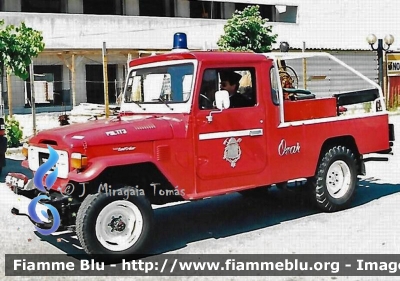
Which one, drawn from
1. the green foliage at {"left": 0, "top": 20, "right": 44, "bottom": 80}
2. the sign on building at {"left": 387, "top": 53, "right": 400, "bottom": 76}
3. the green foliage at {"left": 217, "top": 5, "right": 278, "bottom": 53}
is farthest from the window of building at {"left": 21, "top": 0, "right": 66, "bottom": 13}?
the green foliage at {"left": 0, "top": 20, "right": 44, "bottom": 80}

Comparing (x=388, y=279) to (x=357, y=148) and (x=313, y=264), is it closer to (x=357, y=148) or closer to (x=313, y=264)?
(x=313, y=264)

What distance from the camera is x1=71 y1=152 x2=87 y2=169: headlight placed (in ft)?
18.7

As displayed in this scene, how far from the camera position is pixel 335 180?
312 inches

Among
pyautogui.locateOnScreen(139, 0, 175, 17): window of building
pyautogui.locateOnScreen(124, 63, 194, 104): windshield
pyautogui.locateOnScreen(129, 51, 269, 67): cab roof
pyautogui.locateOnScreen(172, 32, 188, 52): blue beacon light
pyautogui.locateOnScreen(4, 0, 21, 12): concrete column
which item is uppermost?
pyautogui.locateOnScreen(139, 0, 175, 17): window of building

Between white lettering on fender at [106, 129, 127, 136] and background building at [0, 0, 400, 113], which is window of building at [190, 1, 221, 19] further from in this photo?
white lettering on fender at [106, 129, 127, 136]

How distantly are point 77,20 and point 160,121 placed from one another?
25.2 metres

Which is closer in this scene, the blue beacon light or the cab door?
the cab door

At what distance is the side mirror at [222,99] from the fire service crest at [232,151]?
465mm

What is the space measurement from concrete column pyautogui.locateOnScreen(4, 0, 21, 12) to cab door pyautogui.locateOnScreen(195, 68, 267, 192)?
25708 millimetres

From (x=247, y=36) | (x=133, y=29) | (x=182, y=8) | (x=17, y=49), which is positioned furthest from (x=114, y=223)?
(x=182, y=8)

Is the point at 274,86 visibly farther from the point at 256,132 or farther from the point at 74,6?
the point at 74,6

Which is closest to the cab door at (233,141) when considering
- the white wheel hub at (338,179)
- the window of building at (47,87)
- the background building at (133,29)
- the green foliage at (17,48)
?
the white wheel hub at (338,179)

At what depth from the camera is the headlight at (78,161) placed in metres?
5.70

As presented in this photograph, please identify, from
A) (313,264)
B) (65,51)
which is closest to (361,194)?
(313,264)
